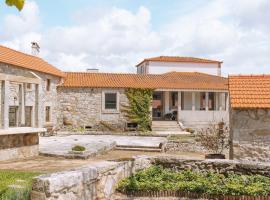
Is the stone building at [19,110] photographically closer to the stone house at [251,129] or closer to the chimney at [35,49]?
the chimney at [35,49]

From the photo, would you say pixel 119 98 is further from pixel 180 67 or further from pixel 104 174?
pixel 104 174

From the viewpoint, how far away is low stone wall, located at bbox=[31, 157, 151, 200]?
217 inches

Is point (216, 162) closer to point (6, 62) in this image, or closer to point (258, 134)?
point (258, 134)

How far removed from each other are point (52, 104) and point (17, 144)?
1527cm

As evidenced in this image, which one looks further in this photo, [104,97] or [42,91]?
[104,97]

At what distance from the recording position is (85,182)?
664 cm

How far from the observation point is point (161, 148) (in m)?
21.0

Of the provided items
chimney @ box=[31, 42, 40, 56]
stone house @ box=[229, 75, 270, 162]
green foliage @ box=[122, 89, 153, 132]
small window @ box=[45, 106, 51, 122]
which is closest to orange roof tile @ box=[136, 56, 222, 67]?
green foliage @ box=[122, 89, 153, 132]

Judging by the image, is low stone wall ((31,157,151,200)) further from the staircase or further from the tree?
the staircase

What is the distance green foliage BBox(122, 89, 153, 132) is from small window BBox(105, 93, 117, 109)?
893mm

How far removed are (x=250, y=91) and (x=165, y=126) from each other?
19634mm

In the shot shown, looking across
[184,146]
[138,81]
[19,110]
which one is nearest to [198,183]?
[19,110]

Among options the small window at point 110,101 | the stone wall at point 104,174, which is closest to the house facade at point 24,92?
the small window at point 110,101

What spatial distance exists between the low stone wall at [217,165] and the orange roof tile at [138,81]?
73.1 ft
